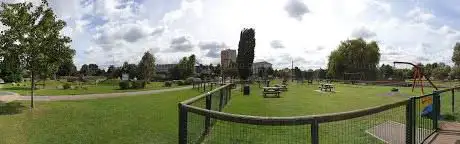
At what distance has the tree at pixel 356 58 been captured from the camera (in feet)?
278

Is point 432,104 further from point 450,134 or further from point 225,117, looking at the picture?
point 225,117

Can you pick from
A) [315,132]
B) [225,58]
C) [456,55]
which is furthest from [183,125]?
[456,55]

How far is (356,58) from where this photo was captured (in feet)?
283

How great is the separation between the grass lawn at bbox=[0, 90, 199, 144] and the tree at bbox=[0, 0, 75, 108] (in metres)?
2.17

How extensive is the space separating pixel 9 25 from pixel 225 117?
13.7m

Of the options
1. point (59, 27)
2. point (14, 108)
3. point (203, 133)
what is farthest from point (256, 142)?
point (59, 27)

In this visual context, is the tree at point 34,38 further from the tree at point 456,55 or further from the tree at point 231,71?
the tree at point 456,55

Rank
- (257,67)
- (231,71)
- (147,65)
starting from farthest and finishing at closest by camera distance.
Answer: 1. (257,67)
2. (231,71)
3. (147,65)

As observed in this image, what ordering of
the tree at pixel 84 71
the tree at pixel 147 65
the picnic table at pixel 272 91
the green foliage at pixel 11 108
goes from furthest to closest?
1. the tree at pixel 84 71
2. the tree at pixel 147 65
3. the picnic table at pixel 272 91
4. the green foliage at pixel 11 108

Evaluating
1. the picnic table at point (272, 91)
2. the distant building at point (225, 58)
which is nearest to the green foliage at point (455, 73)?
the distant building at point (225, 58)

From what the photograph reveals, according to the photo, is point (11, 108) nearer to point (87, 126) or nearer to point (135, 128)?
point (87, 126)

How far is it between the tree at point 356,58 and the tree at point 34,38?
7209 cm

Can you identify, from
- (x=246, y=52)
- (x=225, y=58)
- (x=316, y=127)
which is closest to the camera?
(x=316, y=127)

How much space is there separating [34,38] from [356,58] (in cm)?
7785
